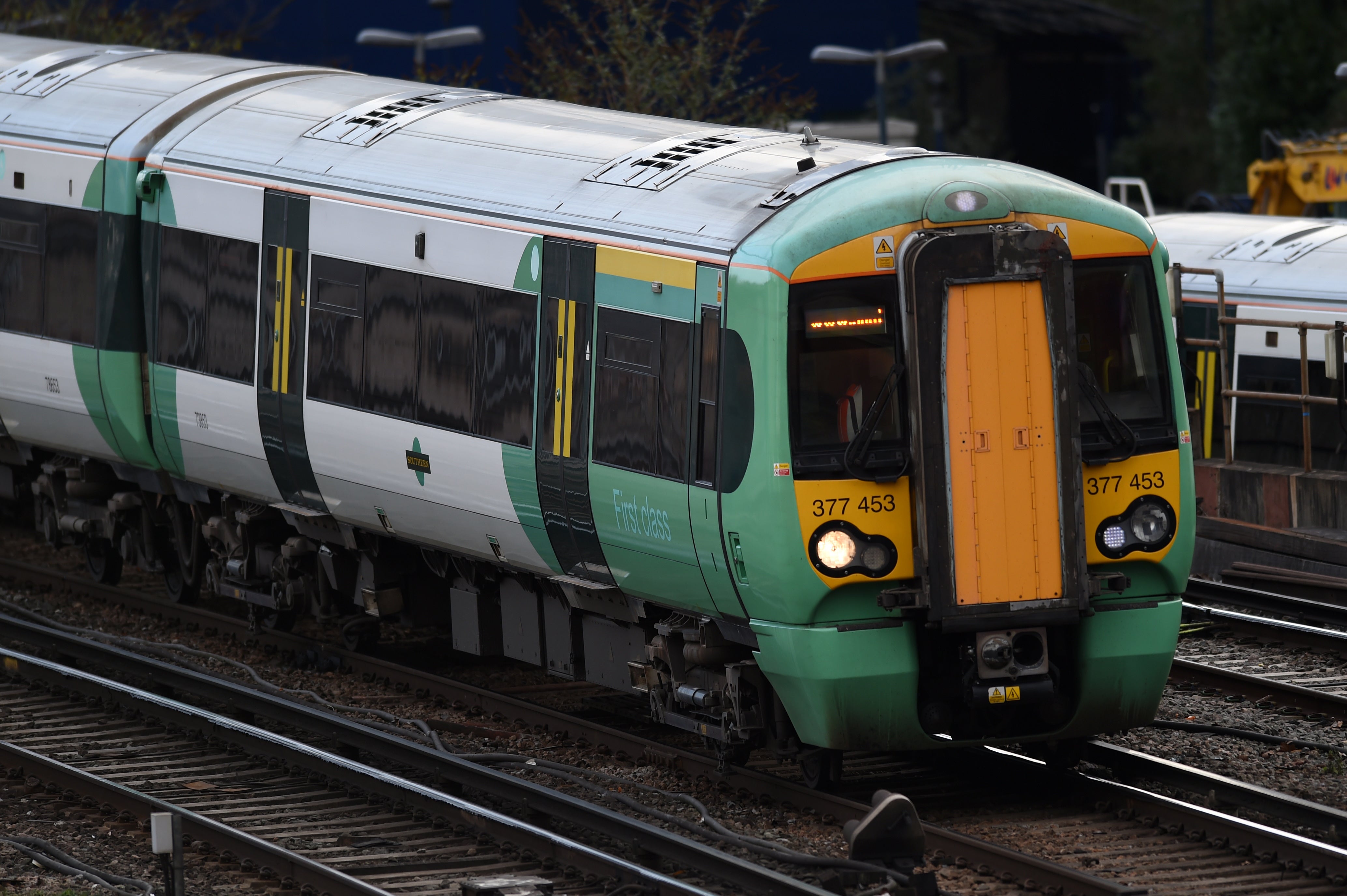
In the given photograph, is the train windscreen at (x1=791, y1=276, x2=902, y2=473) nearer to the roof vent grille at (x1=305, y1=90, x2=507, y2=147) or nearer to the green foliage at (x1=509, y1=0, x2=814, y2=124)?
the roof vent grille at (x1=305, y1=90, x2=507, y2=147)

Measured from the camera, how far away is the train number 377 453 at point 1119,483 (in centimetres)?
984

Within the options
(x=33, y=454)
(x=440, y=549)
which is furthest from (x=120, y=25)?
(x=440, y=549)

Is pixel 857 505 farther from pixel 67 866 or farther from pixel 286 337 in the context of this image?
pixel 286 337

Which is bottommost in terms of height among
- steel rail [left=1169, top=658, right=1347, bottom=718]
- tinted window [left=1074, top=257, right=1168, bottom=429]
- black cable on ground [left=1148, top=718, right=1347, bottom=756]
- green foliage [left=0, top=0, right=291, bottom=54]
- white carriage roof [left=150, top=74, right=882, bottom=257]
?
steel rail [left=1169, top=658, right=1347, bottom=718]

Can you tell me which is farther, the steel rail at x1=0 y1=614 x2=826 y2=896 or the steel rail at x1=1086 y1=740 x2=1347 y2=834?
the steel rail at x1=1086 y1=740 x2=1347 y2=834

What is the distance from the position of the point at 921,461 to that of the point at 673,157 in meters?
2.56

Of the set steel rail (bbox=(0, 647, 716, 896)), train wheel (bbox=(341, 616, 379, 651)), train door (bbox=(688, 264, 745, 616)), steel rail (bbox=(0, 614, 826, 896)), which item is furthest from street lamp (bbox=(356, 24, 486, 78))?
train door (bbox=(688, 264, 745, 616))

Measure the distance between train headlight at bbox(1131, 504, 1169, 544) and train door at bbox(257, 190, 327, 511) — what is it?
5.53 metres

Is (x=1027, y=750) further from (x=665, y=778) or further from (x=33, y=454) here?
(x=33, y=454)

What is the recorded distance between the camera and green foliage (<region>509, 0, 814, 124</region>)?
2617cm

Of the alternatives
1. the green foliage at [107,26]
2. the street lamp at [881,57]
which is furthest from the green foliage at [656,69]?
the green foliage at [107,26]

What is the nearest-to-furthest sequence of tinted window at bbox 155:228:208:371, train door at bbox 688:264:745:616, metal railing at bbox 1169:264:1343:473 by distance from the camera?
1. train door at bbox 688:264:745:616
2. tinted window at bbox 155:228:208:371
3. metal railing at bbox 1169:264:1343:473

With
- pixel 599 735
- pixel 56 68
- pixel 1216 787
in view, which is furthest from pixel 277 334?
pixel 1216 787

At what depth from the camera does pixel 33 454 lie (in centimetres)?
1722
